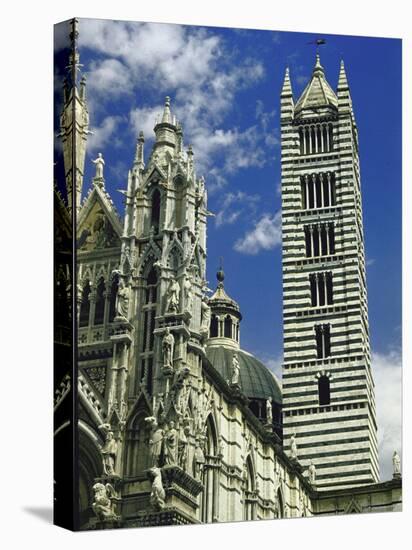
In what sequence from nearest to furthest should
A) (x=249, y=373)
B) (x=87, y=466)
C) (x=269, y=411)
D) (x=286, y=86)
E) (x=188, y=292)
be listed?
(x=87, y=466) → (x=188, y=292) → (x=286, y=86) → (x=249, y=373) → (x=269, y=411)

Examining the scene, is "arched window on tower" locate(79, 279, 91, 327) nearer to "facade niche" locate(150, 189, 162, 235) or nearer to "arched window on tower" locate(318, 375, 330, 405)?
"facade niche" locate(150, 189, 162, 235)

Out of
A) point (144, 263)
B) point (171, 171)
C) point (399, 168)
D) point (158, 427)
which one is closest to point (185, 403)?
point (158, 427)

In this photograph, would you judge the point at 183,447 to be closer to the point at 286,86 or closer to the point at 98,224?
the point at 98,224

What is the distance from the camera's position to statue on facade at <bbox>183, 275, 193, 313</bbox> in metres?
20.8

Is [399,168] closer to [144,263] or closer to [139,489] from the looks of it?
[144,263]

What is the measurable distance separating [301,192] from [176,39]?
232 inches

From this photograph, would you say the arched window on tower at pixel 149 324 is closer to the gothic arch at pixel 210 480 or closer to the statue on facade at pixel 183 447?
the statue on facade at pixel 183 447

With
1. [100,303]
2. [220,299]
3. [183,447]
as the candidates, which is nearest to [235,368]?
[220,299]

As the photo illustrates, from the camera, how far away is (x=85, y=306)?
765 inches

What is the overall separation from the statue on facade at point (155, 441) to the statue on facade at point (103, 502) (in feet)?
3.28

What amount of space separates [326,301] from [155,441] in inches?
257

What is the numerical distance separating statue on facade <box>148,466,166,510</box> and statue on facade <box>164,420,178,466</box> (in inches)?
10.5

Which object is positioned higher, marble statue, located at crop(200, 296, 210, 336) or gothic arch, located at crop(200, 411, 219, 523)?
marble statue, located at crop(200, 296, 210, 336)

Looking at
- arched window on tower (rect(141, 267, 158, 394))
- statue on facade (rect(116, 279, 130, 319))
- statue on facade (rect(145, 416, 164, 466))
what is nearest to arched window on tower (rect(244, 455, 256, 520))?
statue on facade (rect(145, 416, 164, 466))
